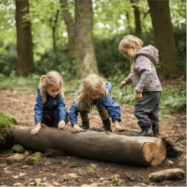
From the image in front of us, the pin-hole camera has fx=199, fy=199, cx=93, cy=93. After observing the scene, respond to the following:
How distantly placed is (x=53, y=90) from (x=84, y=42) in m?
5.65

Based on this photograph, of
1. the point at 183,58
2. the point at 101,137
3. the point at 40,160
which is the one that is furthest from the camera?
the point at 183,58

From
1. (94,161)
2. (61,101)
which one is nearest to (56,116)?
(61,101)

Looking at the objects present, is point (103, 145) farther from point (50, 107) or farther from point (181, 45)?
point (181, 45)

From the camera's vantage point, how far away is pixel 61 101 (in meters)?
3.71

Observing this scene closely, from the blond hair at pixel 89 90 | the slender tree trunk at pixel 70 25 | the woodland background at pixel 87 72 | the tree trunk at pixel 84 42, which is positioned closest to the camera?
the woodland background at pixel 87 72

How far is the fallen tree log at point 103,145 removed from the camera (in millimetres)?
2727

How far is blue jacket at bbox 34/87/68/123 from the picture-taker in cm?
354

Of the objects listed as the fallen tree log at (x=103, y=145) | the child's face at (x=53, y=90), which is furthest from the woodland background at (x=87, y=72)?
the child's face at (x=53, y=90)

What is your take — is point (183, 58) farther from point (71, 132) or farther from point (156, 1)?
point (71, 132)

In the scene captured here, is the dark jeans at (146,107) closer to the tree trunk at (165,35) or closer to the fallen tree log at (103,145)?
the fallen tree log at (103,145)

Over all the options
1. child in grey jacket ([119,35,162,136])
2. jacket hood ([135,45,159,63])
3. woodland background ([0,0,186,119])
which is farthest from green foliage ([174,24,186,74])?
child in grey jacket ([119,35,162,136])

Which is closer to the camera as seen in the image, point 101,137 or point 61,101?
point 101,137

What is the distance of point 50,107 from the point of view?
12.4 feet

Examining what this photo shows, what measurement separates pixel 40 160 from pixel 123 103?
4301mm
